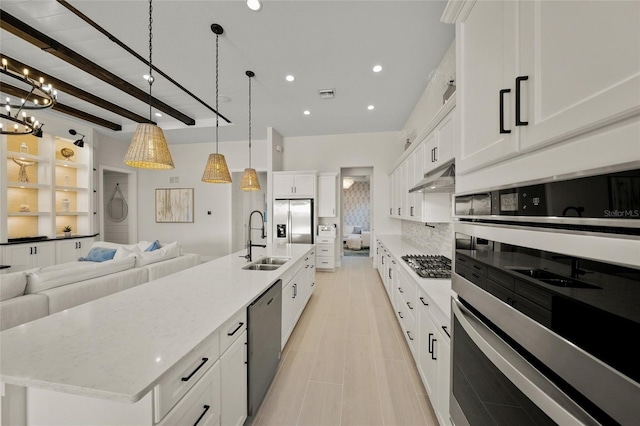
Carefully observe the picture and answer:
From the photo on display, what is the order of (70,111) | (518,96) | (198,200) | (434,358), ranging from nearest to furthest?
(518,96) < (434,358) < (70,111) < (198,200)

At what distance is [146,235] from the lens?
6.80 meters

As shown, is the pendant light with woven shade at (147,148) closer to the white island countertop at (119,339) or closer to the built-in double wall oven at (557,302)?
the white island countertop at (119,339)

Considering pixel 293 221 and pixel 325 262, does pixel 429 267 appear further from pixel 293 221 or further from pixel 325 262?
pixel 293 221

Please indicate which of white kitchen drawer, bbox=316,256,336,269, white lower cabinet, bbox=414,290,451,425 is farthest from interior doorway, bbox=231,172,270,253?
white lower cabinet, bbox=414,290,451,425

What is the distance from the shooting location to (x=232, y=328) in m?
1.27

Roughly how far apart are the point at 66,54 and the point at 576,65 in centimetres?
470

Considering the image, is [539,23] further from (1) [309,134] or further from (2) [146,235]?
(2) [146,235]

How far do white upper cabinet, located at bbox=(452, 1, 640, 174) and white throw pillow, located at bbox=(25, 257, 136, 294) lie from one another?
3.29 meters

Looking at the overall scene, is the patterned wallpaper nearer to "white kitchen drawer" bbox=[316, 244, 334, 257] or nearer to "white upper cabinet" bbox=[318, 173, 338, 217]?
"white upper cabinet" bbox=[318, 173, 338, 217]

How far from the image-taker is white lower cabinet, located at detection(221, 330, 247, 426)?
119cm

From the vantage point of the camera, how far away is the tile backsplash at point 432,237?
2.75m

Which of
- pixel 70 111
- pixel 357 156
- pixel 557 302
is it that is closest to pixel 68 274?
pixel 557 302

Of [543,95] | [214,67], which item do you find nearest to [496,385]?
[543,95]

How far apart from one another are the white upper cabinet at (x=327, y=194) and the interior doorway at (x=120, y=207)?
5.51m
